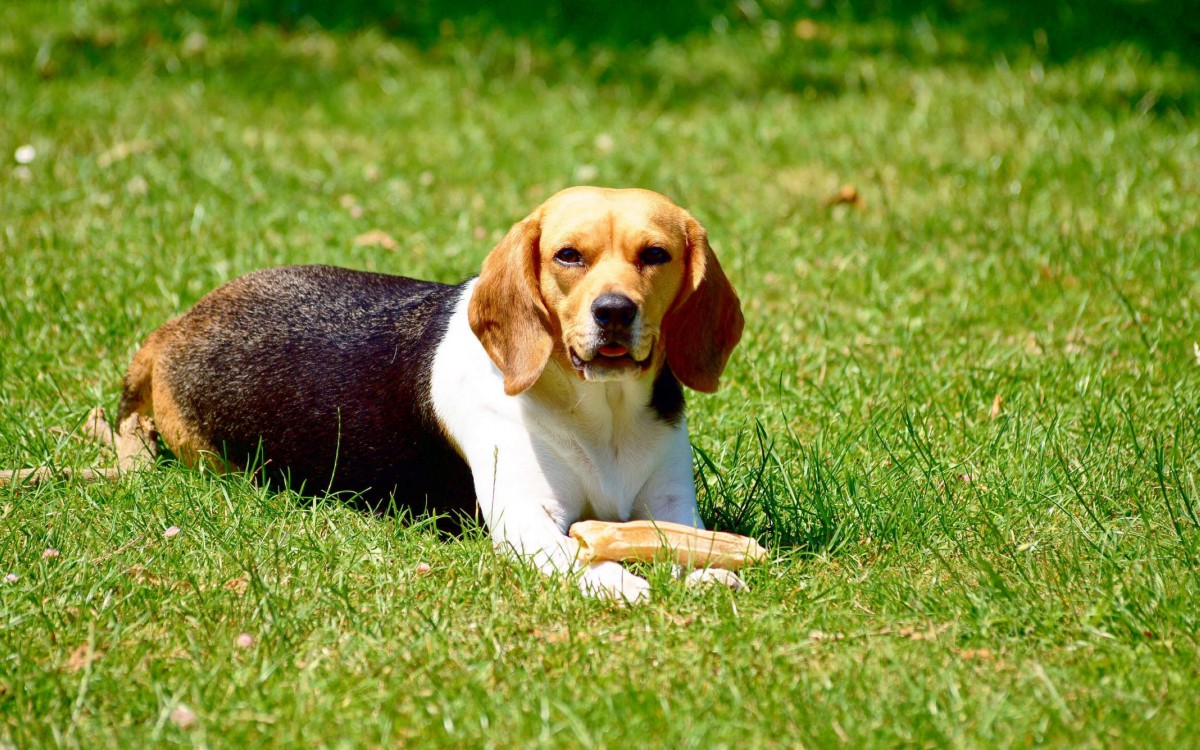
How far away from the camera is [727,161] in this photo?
8289mm

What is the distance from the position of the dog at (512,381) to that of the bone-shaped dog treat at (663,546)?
63 millimetres

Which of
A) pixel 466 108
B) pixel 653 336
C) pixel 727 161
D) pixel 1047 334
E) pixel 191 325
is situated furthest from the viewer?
pixel 466 108

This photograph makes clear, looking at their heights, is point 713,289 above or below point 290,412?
above

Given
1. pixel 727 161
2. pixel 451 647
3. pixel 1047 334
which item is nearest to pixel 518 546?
pixel 451 647

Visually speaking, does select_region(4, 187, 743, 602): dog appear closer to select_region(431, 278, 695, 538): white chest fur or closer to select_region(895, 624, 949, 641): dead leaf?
select_region(431, 278, 695, 538): white chest fur

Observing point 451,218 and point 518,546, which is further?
point 451,218

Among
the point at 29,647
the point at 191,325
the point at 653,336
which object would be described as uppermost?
the point at 653,336

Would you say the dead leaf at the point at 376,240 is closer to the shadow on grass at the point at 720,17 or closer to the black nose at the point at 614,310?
the black nose at the point at 614,310

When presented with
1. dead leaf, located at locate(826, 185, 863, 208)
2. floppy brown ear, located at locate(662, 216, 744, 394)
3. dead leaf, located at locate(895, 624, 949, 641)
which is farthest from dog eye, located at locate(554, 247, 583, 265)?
dead leaf, located at locate(826, 185, 863, 208)

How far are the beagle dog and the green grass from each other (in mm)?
179

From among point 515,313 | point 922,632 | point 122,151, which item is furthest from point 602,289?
point 122,151

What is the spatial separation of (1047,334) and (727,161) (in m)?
2.82

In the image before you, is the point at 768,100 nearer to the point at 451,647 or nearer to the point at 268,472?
the point at 268,472

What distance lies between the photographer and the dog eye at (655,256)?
13.0 feet
